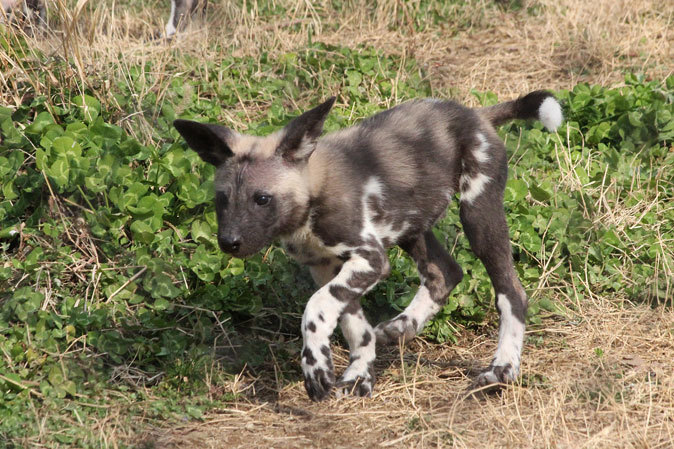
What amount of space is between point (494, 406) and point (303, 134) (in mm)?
1509

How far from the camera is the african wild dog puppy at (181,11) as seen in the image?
7477 millimetres

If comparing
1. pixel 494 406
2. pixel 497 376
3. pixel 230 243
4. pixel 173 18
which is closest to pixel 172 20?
pixel 173 18

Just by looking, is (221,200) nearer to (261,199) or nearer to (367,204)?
(261,199)

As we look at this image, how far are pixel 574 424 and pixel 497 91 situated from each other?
4027mm

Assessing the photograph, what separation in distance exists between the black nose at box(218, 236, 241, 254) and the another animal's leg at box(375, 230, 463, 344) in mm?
1130

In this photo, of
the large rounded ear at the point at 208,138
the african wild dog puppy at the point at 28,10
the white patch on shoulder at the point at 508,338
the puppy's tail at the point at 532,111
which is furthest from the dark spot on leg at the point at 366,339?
the african wild dog puppy at the point at 28,10

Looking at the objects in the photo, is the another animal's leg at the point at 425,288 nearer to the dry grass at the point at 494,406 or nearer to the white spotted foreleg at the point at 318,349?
the dry grass at the point at 494,406

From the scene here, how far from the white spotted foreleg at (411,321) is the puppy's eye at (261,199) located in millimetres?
1078

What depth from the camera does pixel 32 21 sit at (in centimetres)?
598

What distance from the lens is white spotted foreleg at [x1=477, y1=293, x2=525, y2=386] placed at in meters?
4.29

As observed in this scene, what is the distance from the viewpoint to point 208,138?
418 cm

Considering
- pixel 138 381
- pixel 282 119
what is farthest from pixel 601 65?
pixel 138 381

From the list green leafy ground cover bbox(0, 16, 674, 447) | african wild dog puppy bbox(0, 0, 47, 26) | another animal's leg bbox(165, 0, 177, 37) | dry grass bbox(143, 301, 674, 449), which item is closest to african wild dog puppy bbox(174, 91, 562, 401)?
dry grass bbox(143, 301, 674, 449)

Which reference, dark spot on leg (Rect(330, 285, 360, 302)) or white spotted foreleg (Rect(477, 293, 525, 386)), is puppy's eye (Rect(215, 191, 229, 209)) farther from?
white spotted foreleg (Rect(477, 293, 525, 386))
